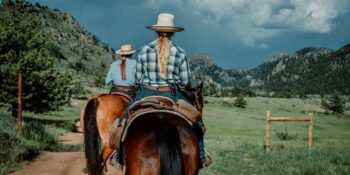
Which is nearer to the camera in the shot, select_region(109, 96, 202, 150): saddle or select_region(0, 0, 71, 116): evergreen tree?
select_region(109, 96, 202, 150): saddle

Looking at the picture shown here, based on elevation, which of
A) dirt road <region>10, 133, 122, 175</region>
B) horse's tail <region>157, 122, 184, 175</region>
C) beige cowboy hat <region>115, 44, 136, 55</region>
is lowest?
dirt road <region>10, 133, 122, 175</region>

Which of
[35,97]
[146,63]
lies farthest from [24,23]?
[146,63]

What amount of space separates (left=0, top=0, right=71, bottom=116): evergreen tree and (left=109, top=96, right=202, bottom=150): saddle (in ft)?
54.2

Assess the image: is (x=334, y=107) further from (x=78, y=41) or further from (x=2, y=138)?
(x=2, y=138)

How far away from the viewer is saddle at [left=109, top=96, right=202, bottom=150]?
15.8ft

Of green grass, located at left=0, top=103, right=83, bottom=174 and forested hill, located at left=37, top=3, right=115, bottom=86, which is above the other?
forested hill, located at left=37, top=3, right=115, bottom=86

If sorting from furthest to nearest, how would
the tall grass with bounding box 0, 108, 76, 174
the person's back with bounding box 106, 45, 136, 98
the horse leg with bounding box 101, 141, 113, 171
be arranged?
Answer: the tall grass with bounding box 0, 108, 76, 174
the person's back with bounding box 106, 45, 136, 98
the horse leg with bounding box 101, 141, 113, 171

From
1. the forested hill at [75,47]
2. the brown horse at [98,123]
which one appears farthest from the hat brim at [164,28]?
the forested hill at [75,47]

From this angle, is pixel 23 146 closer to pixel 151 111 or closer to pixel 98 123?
pixel 98 123

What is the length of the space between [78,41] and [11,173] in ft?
355

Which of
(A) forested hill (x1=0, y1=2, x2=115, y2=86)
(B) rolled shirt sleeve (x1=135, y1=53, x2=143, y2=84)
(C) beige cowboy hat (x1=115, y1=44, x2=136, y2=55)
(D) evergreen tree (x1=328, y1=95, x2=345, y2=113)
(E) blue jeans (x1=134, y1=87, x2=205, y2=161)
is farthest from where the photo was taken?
(A) forested hill (x1=0, y1=2, x2=115, y2=86)

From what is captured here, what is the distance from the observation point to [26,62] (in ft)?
70.0

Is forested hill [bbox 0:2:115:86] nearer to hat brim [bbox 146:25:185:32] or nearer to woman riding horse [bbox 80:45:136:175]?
woman riding horse [bbox 80:45:136:175]

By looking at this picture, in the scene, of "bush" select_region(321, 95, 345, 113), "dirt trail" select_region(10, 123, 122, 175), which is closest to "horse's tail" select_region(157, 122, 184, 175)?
"dirt trail" select_region(10, 123, 122, 175)
